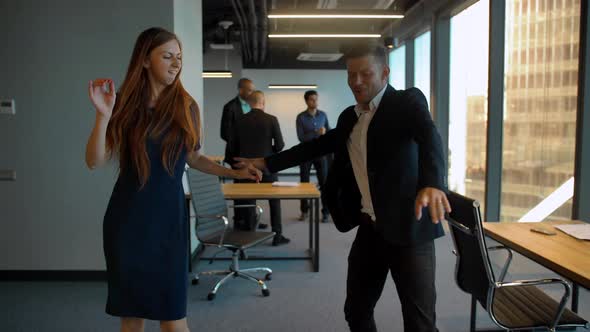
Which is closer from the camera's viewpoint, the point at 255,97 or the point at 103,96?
the point at 103,96

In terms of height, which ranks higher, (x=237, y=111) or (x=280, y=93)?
(x=280, y=93)

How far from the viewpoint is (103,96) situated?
1.72 m

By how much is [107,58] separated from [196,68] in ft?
3.89

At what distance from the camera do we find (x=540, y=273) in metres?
4.23

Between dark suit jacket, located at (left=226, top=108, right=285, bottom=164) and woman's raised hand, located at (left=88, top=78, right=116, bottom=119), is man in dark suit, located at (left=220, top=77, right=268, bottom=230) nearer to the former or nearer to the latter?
dark suit jacket, located at (left=226, top=108, right=285, bottom=164)

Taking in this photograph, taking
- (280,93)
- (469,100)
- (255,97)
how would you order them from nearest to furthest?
(255,97), (469,100), (280,93)

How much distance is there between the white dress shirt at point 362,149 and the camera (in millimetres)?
1958

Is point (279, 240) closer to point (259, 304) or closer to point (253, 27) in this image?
point (259, 304)

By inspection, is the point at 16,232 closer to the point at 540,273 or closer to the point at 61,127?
the point at 61,127

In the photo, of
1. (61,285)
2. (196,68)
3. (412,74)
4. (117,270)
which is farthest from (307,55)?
(117,270)

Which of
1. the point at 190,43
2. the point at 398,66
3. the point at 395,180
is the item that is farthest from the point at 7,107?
the point at 398,66

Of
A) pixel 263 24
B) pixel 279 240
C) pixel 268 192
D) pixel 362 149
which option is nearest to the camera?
pixel 362 149

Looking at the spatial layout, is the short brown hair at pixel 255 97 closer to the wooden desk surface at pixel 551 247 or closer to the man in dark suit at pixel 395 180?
the wooden desk surface at pixel 551 247

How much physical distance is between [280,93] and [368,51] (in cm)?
1256
